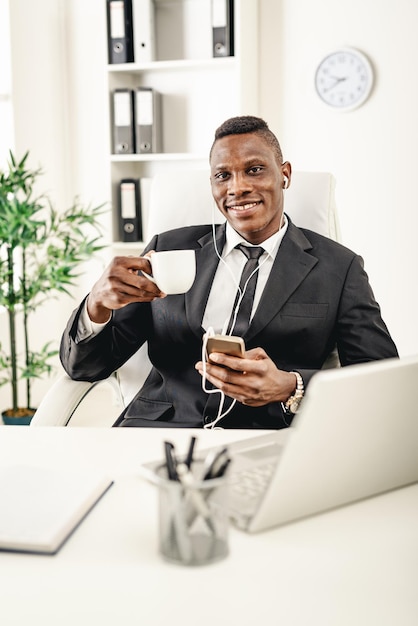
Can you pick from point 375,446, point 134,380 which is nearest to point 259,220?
point 134,380

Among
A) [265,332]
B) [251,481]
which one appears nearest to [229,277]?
[265,332]

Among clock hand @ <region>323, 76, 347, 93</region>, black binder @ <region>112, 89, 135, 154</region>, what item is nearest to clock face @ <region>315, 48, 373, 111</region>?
clock hand @ <region>323, 76, 347, 93</region>

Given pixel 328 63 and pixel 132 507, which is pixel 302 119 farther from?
pixel 132 507

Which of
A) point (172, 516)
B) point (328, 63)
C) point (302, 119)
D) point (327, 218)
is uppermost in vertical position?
point (328, 63)

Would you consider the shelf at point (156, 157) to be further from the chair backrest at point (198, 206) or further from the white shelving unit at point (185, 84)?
the chair backrest at point (198, 206)

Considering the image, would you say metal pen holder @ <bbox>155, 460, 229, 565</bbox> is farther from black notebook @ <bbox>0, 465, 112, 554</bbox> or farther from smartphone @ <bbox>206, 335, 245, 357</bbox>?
smartphone @ <bbox>206, 335, 245, 357</bbox>

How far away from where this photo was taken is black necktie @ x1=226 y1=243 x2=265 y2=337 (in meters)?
1.68

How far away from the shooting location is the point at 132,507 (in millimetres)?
897

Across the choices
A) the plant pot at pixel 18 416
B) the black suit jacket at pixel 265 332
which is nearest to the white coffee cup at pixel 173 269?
the black suit jacket at pixel 265 332

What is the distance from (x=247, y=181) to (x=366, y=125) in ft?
6.36

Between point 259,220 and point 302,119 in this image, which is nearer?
point 259,220

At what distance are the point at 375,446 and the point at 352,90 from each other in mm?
2936

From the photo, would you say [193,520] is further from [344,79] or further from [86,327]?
[344,79]

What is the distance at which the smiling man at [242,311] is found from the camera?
164 centimetres
